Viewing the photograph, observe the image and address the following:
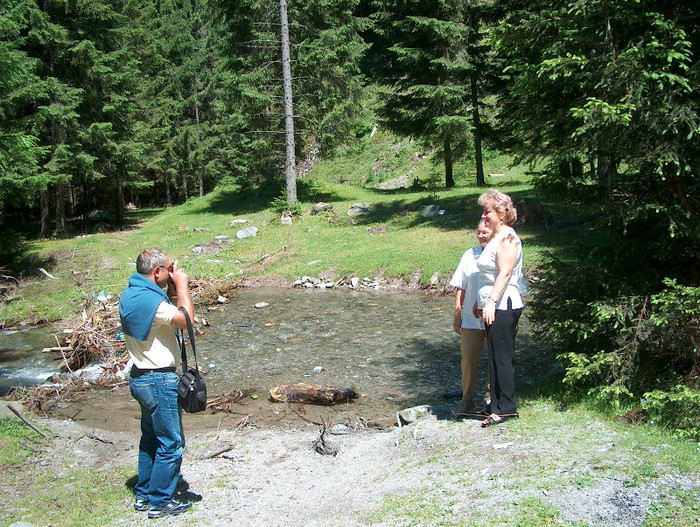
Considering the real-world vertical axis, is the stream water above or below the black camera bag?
below

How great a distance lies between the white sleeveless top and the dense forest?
0.80 meters

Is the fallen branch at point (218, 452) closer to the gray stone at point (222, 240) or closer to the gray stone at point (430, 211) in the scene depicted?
the gray stone at point (430, 211)

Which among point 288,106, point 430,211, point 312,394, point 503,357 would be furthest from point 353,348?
point 288,106

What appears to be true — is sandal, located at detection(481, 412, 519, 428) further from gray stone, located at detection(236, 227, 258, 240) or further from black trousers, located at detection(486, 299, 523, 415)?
gray stone, located at detection(236, 227, 258, 240)

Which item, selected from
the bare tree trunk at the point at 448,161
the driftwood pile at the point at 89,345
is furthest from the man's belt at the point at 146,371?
the bare tree trunk at the point at 448,161

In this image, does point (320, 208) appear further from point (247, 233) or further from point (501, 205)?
point (501, 205)

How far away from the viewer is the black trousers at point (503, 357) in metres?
5.34

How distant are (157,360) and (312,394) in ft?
13.1

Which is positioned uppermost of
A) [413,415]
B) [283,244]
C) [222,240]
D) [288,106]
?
[288,106]

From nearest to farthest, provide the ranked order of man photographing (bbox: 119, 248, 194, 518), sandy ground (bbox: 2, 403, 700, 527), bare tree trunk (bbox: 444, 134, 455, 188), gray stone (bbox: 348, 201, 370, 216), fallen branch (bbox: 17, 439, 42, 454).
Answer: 1. sandy ground (bbox: 2, 403, 700, 527)
2. man photographing (bbox: 119, 248, 194, 518)
3. fallen branch (bbox: 17, 439, 42, 454)
4. gray stone (bbox: 348, 201, 370, 216)
5. bare tree trunk (bbox: 444, 134, 455, 188)

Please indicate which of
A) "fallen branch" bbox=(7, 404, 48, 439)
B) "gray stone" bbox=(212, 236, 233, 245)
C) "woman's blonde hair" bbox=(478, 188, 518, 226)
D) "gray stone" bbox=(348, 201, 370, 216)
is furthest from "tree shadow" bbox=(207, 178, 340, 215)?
"woman's blonde hair" bbox=(478, 188, 518, 226)

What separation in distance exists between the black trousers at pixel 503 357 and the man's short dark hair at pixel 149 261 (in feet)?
10.2

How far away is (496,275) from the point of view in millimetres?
5324

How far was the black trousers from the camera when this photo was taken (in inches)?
210
